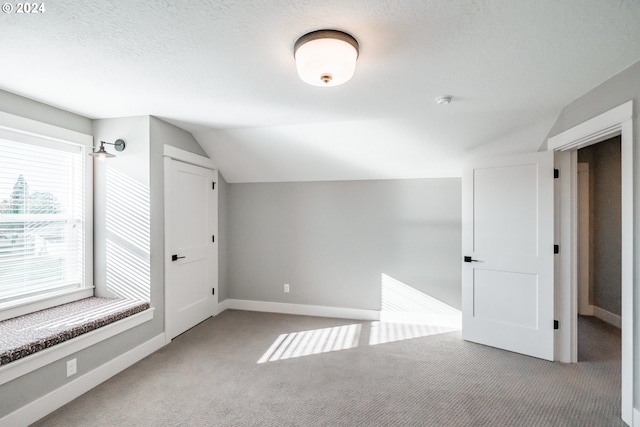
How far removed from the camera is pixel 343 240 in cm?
403

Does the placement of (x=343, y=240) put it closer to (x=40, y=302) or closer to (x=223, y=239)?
(x=223, y=239)

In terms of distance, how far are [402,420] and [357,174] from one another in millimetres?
2673

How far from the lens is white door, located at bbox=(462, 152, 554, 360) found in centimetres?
285

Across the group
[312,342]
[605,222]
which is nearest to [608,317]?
[605,222]

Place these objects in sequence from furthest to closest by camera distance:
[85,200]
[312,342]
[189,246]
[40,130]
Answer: [189,246]
[312,342]
[85,200]
[40,130]

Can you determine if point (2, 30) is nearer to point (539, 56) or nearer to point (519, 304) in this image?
point (539, 56)

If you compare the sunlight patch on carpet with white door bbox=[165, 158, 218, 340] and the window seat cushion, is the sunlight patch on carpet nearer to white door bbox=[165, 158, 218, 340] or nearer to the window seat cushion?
white door bbox=[165, 158, 218, 340]

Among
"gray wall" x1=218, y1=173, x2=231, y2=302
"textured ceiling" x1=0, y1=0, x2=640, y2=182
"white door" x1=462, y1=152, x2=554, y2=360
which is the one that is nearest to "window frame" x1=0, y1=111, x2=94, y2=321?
"textured ceiling" x1=0, y1=0, x2=640, y2=182

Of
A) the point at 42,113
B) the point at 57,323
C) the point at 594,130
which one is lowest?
the point at 57,323

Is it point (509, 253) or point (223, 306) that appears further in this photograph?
point (223, 306)

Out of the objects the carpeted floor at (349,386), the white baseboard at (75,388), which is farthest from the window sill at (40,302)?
the carpeted floor at (349,386)

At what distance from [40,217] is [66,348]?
1231mm

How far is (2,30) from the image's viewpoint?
1562mm

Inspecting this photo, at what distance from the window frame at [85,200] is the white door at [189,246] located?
0.74 meters
